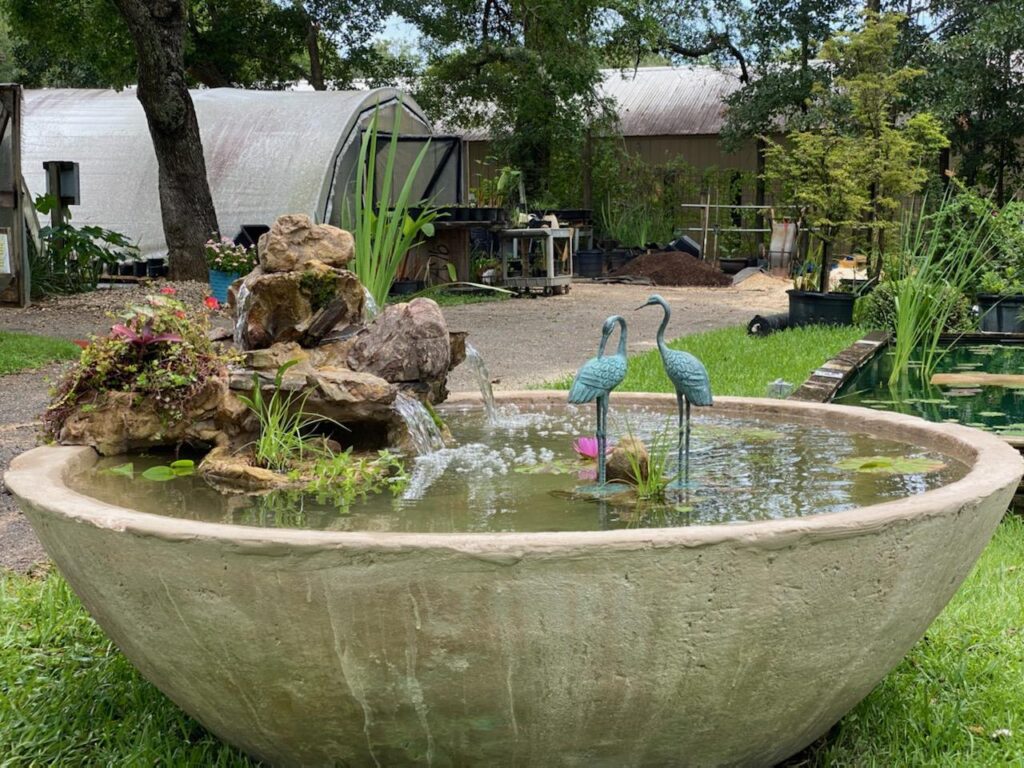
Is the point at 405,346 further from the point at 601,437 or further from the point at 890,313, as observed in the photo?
the point at 890,313

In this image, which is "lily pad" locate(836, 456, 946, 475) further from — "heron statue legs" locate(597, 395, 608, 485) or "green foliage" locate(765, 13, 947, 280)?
"green foliage" locate(765, 13, 947, 280)

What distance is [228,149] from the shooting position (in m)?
16.1

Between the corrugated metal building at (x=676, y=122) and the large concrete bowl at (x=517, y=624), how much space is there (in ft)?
69.8

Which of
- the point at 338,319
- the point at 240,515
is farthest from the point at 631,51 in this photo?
the point at 240,515

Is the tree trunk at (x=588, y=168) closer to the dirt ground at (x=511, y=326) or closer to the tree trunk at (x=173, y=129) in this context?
the dirt ground at (x=511, y=326)

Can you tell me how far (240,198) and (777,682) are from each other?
1447 cm

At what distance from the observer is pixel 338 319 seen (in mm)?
3867

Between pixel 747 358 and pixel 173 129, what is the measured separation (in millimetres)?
7848

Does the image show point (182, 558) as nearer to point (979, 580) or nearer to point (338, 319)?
point (338, 319)

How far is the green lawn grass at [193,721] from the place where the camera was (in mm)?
2617

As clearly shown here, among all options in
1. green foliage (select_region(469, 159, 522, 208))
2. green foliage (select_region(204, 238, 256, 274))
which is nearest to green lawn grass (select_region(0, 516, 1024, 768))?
green foliage (select_region(204, 238, 256, 274))

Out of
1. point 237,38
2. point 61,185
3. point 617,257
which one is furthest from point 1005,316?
point 237,38

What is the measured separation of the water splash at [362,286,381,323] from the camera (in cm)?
397

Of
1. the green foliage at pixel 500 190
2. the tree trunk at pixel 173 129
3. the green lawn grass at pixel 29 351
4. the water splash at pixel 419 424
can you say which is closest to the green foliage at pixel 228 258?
the tree trunk at pixel 173 129
